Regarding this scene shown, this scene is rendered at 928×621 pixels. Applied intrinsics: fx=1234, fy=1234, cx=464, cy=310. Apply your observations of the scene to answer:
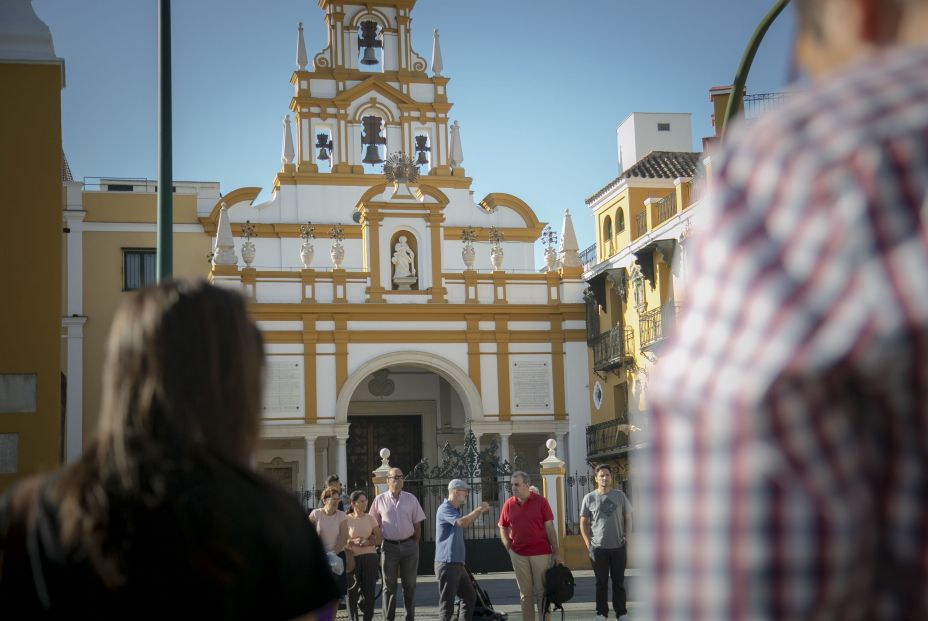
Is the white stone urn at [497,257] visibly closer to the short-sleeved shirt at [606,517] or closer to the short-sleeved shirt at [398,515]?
the short-sleeved shirt at [398,515]

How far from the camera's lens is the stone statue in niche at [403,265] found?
32.8 m

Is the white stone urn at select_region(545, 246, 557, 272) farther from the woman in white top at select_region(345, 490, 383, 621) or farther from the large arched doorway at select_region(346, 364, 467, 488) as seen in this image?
the woman in white top at select_region(345, 490, 383, 621)

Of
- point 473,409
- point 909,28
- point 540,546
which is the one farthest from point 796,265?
point 473,409

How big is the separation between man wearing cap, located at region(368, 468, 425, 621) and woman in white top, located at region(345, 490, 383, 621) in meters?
0.19

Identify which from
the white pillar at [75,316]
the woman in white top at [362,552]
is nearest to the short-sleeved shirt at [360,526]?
the woman in white top at [362,552]

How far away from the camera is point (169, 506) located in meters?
1.84

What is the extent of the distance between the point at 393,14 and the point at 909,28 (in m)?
36.5

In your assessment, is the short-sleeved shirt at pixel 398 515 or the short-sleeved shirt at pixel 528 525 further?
the short-sleeved shirt at pixel 398 515

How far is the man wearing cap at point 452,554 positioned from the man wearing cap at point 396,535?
2.51ft

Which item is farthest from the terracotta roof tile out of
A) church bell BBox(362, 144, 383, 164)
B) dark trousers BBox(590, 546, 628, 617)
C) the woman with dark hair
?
Answer: the woman with dark hair

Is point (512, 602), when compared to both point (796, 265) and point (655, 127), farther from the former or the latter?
point (655, 127)

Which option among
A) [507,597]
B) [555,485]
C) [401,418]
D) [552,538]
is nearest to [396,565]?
[552,538]

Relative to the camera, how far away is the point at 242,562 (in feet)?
6.01

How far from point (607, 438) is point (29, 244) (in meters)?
20.8
